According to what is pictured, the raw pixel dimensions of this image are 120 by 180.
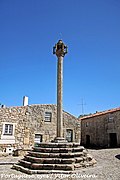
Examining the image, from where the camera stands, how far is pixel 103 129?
83.3 ft

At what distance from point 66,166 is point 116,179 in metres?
2.47

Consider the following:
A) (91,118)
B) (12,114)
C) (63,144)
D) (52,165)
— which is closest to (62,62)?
(63,144)

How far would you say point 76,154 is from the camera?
958 centimetres

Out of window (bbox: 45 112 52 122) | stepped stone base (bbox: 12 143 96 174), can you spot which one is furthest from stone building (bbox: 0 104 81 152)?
stepped stone base (bbox: 12 143 96 174)

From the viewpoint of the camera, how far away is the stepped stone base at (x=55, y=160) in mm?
8477

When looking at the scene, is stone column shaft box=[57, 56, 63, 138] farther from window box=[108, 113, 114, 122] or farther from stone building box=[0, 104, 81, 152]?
window box=[108, 113, 114, 122]

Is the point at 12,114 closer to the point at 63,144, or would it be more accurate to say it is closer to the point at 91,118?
the point at 63,144

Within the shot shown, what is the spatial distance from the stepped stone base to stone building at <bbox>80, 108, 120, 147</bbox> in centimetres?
1402

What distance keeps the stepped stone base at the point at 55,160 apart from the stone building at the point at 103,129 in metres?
14.0

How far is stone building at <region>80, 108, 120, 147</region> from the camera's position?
23156 mm

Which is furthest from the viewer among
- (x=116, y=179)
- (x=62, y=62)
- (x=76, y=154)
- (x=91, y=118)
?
(x=91, y=118)

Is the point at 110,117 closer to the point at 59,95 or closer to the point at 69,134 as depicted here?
the point at 69,134

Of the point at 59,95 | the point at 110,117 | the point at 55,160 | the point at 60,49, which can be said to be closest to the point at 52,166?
the point at 55,160

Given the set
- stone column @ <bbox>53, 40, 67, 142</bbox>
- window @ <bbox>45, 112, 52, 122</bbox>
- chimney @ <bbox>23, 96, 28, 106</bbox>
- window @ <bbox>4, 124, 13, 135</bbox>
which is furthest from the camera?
chimney @ <bbox>23, 96, 28, 106</bbox>
